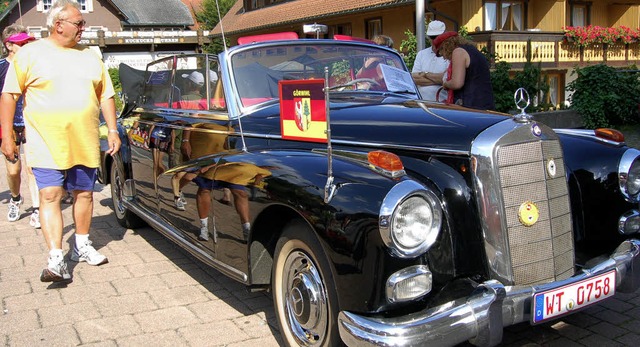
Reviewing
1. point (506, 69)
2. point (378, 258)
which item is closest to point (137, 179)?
point (378, 258)

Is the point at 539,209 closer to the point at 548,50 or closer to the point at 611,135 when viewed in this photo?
the point at 611,135

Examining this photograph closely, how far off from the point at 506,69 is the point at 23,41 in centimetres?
823

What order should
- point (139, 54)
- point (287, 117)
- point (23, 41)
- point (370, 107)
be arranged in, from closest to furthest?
point (287, 117)
point (370, 107)
point (23, 41)
point (139, 54)

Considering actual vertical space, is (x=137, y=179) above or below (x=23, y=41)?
below

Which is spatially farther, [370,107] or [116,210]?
[116,210]

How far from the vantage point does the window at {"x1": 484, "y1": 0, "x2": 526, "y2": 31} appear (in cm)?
1998

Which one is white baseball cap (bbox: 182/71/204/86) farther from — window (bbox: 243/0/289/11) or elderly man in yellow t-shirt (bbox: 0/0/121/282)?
window (bbox: 243/0/289/11)

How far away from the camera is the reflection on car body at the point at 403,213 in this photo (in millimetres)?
2506

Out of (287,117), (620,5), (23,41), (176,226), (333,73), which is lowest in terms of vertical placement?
(176,226)

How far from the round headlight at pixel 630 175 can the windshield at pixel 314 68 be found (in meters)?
1.61

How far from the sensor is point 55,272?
422 centimetres

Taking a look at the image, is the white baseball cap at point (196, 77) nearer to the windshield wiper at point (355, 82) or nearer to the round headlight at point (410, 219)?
the windshield wiper at point (355, 82)

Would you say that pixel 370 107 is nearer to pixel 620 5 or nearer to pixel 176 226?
pixel 176 226

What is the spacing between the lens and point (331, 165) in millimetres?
2816
